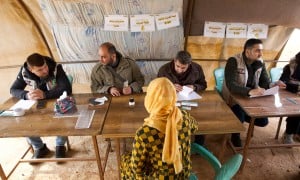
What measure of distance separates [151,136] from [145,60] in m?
1.73

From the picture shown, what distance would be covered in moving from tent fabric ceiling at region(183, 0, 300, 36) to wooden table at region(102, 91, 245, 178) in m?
0.95

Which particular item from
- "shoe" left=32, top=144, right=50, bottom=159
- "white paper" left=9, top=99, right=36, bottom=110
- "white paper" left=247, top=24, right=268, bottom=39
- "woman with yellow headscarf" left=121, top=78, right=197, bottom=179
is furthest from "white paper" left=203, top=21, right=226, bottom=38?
"shoe" left=32, top=144, right=50, bottom=159

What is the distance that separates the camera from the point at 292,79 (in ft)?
7.45

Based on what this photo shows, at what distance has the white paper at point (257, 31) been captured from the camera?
8.34 ft

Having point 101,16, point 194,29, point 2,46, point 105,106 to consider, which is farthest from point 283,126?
point 2,46

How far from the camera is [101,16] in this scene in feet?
7.63

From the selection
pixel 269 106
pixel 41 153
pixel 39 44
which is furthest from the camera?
pixel 39 44

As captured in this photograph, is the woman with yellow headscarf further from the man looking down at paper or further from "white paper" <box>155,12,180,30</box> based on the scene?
"white paper" <box>155,12,180,30</box>

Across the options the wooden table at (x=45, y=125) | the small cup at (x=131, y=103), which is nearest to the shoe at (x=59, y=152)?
the wooden table at (x=45, y=125)

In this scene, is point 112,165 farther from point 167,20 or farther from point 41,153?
point 167,20

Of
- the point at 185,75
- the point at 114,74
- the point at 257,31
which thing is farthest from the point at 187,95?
the point at 257,31

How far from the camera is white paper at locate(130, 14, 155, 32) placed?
2.36 metres

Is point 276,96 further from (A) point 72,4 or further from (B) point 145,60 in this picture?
(A) point 72,4

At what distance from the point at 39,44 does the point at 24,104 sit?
3.40 ft
